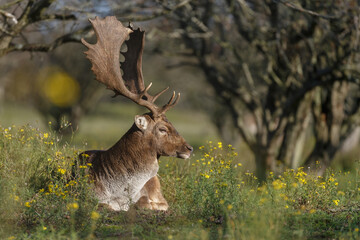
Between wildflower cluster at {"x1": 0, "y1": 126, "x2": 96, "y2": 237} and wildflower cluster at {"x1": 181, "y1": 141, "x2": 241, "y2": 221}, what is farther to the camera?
wildflower cluster at {"x1": 181, "y1": 141, "x2": 241, "y2": 221}

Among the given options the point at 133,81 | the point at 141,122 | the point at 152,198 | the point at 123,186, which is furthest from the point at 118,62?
the point at 152,198

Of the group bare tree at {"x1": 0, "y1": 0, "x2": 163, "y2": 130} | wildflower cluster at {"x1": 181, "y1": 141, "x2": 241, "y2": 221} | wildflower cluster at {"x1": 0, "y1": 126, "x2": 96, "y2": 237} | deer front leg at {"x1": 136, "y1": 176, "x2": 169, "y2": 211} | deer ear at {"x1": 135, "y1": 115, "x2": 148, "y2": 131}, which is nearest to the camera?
wildflower cluster at {"x1": 0, "y1": 126, "x2": 96, "y2": 237}

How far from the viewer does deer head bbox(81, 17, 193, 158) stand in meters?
6.97

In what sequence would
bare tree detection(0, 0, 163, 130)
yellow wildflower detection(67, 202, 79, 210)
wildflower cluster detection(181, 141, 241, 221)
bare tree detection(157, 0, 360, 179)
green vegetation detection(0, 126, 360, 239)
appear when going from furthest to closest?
bare tree detection(157, 0, 360, 179) → bare tree detection(0, 0, 163, 130) → wildflower cluster detection(181, 141, 241, 221) → green vegetation detection(0, 126, 360, 239) → yellow wildflower detection(67, 202, 79, 210)

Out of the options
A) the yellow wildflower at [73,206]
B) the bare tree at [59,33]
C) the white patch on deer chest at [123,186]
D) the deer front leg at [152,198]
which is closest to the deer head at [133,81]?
the white patch on deer chest at [123,186]

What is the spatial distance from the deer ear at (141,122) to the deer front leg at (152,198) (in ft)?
2.87

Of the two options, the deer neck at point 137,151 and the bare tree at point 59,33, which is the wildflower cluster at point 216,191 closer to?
the deer neck at point 137,151

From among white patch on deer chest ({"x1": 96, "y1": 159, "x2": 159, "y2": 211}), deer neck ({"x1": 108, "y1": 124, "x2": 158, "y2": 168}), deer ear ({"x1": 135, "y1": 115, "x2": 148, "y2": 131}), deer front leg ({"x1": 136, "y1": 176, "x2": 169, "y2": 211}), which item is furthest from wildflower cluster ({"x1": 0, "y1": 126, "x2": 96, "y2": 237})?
deer ear ({"x1": 135, "y1": 115, "x2": 148, "y2": 131})

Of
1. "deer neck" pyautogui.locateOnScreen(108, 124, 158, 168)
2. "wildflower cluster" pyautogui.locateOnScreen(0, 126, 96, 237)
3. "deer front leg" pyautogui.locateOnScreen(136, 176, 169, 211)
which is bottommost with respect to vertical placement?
"deer front leg" pyautogui.locateOnScreen(136, 176, 169, 211)

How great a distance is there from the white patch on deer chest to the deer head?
0.29m

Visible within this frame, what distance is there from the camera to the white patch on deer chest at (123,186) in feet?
22.9

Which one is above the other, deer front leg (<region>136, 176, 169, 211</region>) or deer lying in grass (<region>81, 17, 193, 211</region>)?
deer lying in grass (<region>81, 17, 193, 211</region>)

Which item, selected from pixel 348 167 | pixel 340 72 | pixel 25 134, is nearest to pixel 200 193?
pixel 25 134

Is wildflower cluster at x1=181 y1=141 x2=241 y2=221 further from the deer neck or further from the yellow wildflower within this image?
the yellow wildflower
